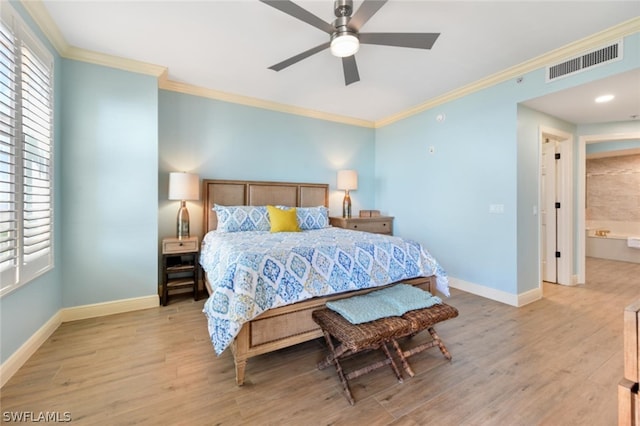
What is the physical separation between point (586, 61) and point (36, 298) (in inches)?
210

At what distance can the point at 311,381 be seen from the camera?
5.95 feet

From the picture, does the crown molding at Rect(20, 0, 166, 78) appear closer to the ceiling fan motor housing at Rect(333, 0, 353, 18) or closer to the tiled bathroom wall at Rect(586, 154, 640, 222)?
the ceiling fan motor housing at Rect(333, 0, 353, 18)

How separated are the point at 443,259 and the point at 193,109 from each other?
420 centimetres

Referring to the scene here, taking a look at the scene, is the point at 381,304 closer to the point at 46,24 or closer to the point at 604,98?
the point at 604,98

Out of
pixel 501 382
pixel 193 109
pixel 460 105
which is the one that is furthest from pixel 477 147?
pixel 193 109

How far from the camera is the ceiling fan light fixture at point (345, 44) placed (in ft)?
6.53

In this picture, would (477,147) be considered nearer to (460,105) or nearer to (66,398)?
(460,105)

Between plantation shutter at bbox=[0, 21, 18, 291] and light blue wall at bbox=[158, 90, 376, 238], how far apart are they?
62.8 inches

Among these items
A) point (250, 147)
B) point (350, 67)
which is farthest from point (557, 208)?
point (250, 147)

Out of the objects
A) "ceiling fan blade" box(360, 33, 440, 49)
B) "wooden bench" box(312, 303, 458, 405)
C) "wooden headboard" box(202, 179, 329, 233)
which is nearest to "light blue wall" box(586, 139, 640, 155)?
"wooden headboard" box(202, 179, 329, 233)

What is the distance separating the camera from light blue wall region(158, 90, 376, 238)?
352 cm

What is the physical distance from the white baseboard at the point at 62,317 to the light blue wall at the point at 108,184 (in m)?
0.07

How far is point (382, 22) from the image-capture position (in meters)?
2.25

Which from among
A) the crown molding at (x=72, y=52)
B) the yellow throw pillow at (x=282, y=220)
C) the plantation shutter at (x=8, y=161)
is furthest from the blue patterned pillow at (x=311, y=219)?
the plantation shutter at (x=8, y=161)
